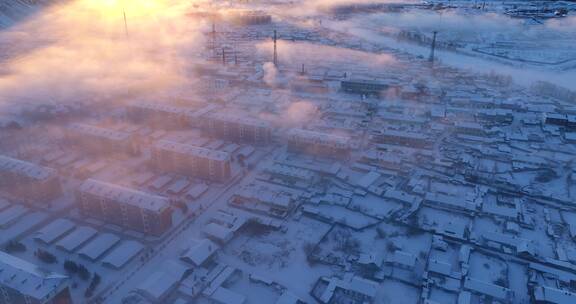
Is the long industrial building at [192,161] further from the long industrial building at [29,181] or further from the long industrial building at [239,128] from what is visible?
the long industrial building at [29,181]

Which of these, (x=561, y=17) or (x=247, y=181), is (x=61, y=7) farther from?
(x=561, y=17)

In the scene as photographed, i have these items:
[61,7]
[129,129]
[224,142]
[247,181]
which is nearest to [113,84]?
[129,129]

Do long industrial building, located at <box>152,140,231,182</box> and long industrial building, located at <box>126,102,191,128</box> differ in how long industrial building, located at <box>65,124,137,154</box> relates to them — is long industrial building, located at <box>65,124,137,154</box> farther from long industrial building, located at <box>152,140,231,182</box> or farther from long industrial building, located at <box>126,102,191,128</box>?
long industrial building, located at <box>126,102,191,128</box>

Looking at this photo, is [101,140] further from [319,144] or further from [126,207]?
[319,144]

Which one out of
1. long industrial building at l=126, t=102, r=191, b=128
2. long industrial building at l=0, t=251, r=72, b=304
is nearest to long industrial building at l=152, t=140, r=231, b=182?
long industrial building at l=126, t=102, r=191, b=128

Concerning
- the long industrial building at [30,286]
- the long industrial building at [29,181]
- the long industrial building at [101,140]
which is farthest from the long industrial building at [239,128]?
the long industrial building at [30,286]

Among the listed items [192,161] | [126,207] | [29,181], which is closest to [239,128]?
[192,161]

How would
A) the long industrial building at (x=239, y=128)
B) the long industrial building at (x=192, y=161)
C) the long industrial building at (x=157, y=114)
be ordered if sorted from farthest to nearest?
the long industrial building at (x=157, y=114)
the long industrial building at (x=239, y=128)
the long industrial building at (x=192, y=161)
